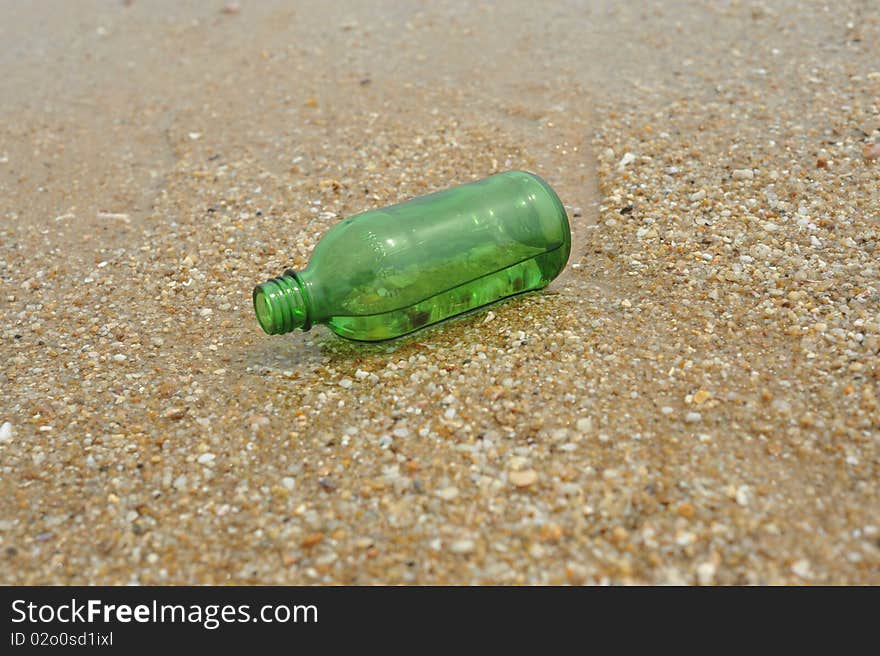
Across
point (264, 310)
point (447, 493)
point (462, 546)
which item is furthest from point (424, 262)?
point (462, 546)

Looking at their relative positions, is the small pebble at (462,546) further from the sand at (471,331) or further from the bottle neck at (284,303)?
the bottle neck at (284,303)

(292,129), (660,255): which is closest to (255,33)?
(292,129)

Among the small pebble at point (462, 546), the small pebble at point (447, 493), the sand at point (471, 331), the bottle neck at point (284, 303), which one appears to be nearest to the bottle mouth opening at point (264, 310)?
the bottle neck at point (284, 303)

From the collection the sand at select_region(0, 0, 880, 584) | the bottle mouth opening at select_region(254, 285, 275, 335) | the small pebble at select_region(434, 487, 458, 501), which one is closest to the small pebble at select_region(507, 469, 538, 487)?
the sand at select_region(0, 0, 880, 584)

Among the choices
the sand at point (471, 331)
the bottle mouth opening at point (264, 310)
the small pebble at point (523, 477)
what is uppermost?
the bottle mouth opening at point (264, 310)
